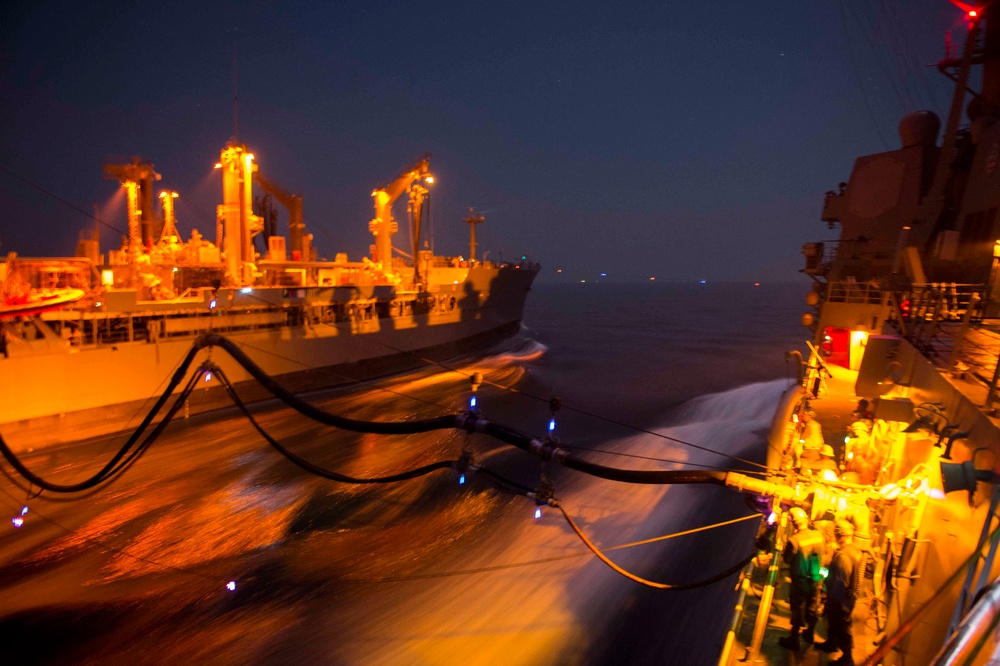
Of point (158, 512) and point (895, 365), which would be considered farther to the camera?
point (158, 512)

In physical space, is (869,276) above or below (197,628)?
above

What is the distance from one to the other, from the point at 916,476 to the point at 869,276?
18151 millimetres

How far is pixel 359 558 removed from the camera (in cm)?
974

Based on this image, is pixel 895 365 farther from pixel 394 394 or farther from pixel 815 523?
pixel 394 394

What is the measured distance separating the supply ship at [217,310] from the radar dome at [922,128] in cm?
2157

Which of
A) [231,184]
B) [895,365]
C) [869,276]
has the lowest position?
[895,365]

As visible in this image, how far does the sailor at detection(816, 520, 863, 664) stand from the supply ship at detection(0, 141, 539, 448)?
694 cm

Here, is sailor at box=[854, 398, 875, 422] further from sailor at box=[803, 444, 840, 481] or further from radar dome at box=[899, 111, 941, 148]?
radar dome at box=[899, 111, 941, 148]

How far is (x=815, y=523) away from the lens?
5.62 meters

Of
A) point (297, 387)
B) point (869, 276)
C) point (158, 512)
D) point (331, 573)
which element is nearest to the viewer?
point (331, 573)

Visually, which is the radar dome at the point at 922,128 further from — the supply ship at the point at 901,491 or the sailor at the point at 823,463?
the sailor at the point at 823,463

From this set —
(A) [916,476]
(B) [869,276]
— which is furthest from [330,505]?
(B) [869,276]

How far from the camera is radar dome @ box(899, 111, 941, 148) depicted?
21344 millimetres

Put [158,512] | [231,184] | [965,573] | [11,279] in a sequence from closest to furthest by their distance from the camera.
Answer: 1. [965,573]
2. [158,512]
3. [11,279]
4. [231,184]
